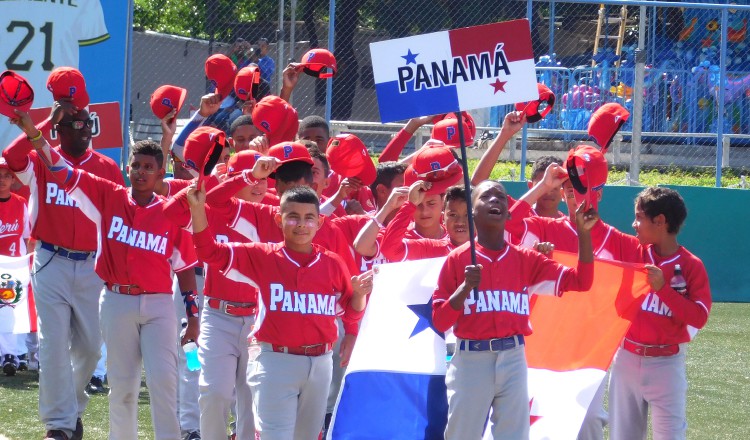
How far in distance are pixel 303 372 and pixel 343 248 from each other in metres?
1.06

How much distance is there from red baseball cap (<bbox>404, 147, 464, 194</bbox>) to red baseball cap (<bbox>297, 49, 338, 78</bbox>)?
2484 millimetres

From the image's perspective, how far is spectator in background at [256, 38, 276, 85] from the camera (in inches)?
516

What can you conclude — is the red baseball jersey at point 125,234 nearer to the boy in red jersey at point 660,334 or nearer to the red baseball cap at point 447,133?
the red baseball cap at point 447,133

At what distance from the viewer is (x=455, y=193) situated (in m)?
6.56

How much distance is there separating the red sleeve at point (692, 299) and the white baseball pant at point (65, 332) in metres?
3.65

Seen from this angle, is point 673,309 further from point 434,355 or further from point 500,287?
point 434,355

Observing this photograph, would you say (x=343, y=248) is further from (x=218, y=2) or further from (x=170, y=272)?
(x=218, y=2)

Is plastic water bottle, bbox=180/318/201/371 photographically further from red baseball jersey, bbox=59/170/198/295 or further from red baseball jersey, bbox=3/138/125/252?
red baseball jersey, bbox=3/138/125/252

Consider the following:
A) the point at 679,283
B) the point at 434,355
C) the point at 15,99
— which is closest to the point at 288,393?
the point at 434,355

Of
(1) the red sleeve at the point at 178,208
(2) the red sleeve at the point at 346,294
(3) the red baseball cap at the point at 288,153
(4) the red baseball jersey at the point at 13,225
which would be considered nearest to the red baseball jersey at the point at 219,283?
(1) the red sleeve at the point at 178,208

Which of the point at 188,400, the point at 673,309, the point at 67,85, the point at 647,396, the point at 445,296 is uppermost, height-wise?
the point at 67,85

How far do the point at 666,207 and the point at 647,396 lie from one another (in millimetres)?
1081

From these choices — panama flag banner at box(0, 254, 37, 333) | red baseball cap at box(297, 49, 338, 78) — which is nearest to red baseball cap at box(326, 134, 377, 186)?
red baseball cap at box(297, 49, 338, 78)

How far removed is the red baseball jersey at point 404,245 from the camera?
22.2 feet
